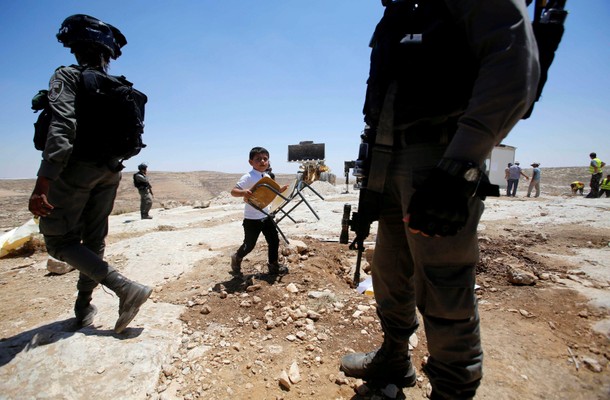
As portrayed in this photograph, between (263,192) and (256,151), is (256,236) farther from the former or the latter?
(256,151)

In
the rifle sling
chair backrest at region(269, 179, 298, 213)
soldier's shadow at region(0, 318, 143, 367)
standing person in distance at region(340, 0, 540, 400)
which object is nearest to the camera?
standing person in distance at region(340, 0, 540, 400)

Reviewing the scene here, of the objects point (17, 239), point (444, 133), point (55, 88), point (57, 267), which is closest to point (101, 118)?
point (55, 88)

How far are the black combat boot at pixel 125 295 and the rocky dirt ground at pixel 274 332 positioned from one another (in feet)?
0.42

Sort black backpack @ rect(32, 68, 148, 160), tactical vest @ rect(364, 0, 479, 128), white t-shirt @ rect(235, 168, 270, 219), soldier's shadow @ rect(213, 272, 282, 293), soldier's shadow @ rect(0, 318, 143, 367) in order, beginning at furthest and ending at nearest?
1. white t-shirt @ rect(235, 168, 270, 219)
2. soldier's shadow @ rect(213, 272, 282, 293)
3. black backpack @ rect(32, 68, 148, 160)
4. soldier's shadow @ rect(0, 318, 143, 367)
5. tactical vest @ rect(364, 0, 479, 128)

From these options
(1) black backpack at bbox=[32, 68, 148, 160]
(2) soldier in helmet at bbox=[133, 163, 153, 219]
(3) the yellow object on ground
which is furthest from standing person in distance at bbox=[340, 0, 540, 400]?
(2) soldier in helmet at bbox=[133, 163, 153, 219]

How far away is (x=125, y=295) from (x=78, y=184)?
0.88 metres

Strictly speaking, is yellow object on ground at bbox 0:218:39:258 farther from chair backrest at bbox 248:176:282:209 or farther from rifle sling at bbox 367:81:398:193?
rifle sling at bbox 367:81:398:193

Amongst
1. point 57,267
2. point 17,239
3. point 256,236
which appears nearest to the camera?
point 256,236

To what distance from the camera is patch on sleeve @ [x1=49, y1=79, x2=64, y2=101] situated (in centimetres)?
188

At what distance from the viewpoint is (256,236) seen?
364 cm

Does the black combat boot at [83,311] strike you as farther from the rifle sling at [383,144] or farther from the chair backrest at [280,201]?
the rifle sling at [383,144]

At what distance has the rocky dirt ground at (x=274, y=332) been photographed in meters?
1.72

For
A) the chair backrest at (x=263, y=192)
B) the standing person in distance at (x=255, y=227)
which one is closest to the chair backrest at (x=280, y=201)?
the standing person in distance at (x=255, y=227)

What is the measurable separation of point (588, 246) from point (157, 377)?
598 centimetres
